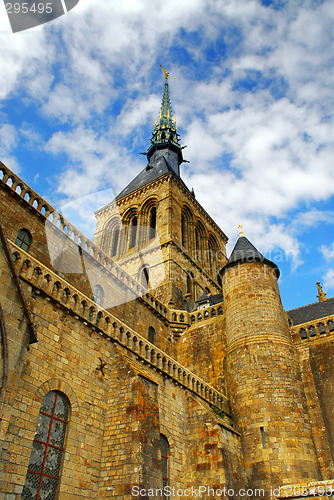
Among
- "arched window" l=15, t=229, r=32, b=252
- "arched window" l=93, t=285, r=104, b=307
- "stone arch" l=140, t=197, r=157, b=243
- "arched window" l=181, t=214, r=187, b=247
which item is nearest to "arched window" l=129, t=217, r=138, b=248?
"stone arch" l=140, t=197, r=157, b=243

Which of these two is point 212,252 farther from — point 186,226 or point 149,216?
point 149,216

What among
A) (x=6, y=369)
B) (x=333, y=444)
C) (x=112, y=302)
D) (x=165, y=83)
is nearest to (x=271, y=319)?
(x=333, y=444)

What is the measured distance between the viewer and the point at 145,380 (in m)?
11.0

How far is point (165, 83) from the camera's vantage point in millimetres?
52031

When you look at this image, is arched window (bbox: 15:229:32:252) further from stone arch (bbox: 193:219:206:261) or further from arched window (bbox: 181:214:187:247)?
stone arch (bbox: 193:219:206:261)

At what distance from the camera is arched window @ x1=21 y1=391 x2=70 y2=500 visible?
8547 mm

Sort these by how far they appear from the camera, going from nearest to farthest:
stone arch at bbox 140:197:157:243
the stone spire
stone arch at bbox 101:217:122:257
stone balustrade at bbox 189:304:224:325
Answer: stone balustrade at bbox 189:304:224:325 → stone arch at bbox 140:197:157:243 → stone arch at bbox 101:217:122:257 → the stone spire

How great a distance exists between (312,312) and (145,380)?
41.5 feet

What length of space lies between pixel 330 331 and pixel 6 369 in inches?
524

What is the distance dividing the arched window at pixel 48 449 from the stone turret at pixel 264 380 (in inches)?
291

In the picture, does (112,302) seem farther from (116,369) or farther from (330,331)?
(330,331)

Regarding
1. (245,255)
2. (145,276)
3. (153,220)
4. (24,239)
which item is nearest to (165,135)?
(153,220)

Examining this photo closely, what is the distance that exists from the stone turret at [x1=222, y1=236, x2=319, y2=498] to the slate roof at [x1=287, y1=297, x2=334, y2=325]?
2998mm

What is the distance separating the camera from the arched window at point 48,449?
8547 millimetres
